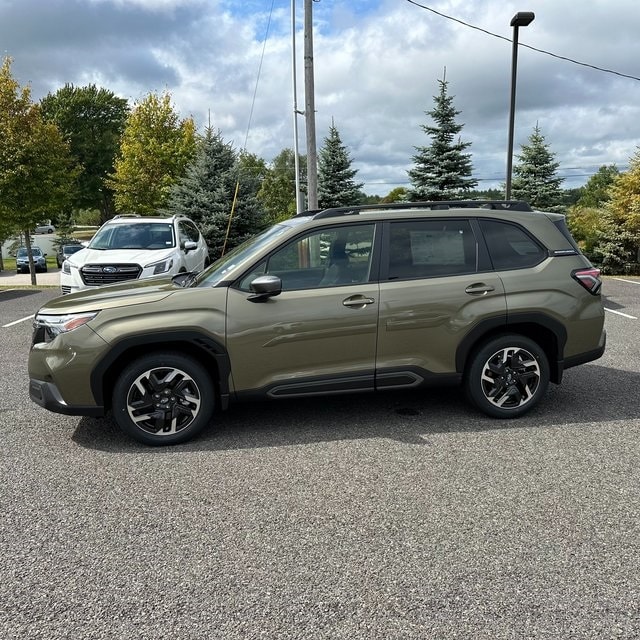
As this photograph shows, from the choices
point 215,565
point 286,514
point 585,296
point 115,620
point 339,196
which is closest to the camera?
point 115,620

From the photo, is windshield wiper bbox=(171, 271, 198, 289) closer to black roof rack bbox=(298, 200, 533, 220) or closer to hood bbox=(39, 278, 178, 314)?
hood bbox=(39, 278, 178, 314)

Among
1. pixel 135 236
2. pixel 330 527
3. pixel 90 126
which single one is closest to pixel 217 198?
pixel 135 236

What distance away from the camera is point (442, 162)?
915 inches

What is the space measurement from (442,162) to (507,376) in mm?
19994

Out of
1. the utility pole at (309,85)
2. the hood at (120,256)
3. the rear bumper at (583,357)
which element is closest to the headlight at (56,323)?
the rear bumper at (583,357)

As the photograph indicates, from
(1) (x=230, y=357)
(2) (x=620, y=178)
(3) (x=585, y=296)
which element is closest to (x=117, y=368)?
(1) (x=230, y=357)

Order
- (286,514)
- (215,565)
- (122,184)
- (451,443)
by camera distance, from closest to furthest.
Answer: (215,565) → (286,514) → (451,443) → (122,184)

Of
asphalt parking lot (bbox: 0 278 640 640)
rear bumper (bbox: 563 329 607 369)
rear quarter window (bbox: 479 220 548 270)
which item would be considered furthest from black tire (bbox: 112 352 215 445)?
rear bumper (bbox: 563 329 607 369)

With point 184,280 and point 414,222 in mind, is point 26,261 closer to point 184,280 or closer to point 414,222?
point 184,280

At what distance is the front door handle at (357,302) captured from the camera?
14.5 ft

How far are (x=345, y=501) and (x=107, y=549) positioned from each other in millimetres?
1326

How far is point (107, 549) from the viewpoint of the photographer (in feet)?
9.69

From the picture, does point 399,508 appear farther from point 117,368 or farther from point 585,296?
point 585,296

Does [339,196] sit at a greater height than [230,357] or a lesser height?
greater
